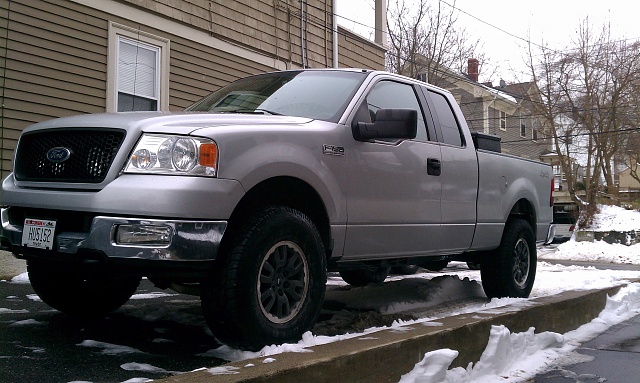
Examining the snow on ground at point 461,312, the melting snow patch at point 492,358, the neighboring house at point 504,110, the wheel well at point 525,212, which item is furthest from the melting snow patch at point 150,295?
the neighboring house at point 504,110

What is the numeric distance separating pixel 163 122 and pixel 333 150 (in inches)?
43.2

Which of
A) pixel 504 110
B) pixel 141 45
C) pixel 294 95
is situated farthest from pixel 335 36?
pixel 504 110

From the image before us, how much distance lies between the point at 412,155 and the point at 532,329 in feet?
5.22

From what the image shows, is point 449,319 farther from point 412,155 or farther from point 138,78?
point 138,78

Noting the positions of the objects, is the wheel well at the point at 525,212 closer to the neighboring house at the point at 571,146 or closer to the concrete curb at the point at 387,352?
the concrete curb at the point at 387,352

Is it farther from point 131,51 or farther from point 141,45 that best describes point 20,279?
point 141,45

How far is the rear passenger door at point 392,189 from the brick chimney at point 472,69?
24364mm

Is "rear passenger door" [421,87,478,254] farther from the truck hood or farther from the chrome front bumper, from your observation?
the chrome front bumper

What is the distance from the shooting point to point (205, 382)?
9.20 feet

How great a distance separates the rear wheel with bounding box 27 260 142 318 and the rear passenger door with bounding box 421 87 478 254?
2.45 m

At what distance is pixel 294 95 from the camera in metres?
4.89

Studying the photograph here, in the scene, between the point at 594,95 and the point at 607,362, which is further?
the point at 594,95

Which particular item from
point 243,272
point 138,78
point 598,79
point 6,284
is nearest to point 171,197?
point 243,272

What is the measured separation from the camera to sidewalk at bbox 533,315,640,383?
4461 mm
